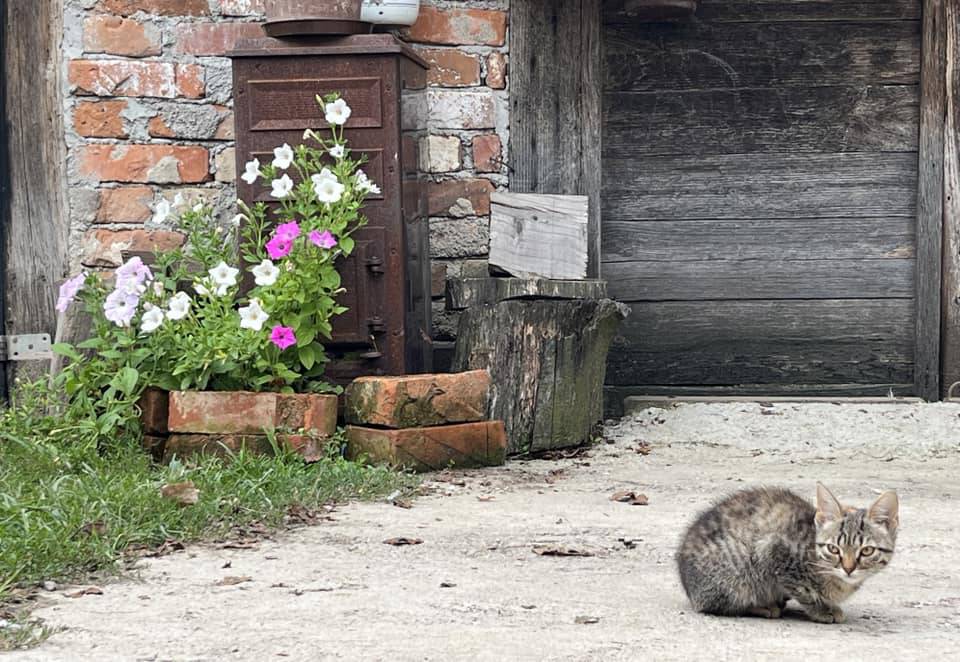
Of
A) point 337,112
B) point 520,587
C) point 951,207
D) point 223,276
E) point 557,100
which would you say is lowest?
point 520,587

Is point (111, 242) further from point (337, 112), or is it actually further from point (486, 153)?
point (486, 153)

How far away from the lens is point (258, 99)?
5.70 metres

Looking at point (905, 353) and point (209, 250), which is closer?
point (209, 250)

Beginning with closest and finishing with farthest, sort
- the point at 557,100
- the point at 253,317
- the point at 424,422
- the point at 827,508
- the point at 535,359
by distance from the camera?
the point at 827,508 → the point at 253,317 → the point at 424,422 → the point at 535,359 → the point at 557,100

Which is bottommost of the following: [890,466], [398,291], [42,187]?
[890,466]

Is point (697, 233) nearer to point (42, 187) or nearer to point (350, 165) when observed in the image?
point (350, 165)

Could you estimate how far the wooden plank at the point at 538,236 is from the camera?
5.95 metres

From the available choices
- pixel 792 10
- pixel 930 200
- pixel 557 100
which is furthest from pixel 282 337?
pixel 930 200

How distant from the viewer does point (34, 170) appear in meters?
6.21

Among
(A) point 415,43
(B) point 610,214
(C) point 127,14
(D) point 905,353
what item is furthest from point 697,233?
(C) point 127,14

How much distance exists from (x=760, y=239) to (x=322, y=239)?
7.62ft

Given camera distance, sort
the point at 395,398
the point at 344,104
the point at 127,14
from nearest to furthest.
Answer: the point at 395,398, the point at 344,104, the point at 127,14

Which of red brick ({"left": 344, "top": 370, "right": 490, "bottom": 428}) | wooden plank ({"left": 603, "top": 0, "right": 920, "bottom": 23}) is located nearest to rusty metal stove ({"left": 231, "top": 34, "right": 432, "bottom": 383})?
red brick ({"left": 344, "top": 370, "right": 490, "bottom": 428})

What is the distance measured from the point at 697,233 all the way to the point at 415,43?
1.60 m
